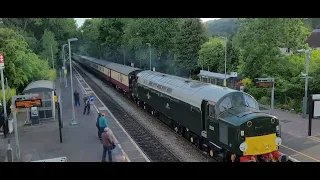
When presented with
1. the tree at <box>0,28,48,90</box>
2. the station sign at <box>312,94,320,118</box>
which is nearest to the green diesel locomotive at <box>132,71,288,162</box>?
the station sign at <box>312,94,320,118</box>

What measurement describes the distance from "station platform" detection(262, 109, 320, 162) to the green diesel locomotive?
2579 mm

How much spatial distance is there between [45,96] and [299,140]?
48.9 feet

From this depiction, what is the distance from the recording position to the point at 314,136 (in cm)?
1622

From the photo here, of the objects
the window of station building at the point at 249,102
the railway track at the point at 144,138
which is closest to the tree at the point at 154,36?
the railway track at the point at 144,138

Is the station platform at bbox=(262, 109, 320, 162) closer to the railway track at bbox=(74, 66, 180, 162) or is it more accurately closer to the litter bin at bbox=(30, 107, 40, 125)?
the railway track at bbox=(74, 66, 180, 162)

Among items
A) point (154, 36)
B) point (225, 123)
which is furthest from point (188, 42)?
point (225, 123)

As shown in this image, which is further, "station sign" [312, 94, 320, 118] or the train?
"station sign" [312, 94, 320, 118]

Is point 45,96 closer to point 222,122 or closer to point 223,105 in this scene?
point 223,105

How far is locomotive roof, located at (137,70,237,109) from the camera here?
13296mm

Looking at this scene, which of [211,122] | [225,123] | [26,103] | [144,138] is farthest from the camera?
[144,138]

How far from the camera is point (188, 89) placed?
15812mm
